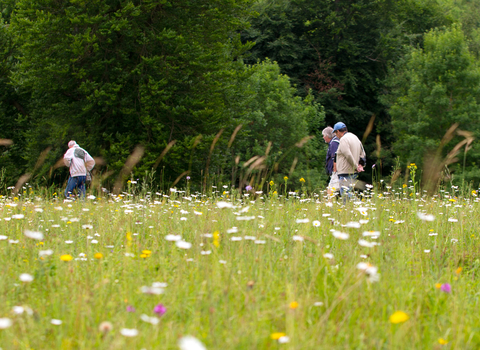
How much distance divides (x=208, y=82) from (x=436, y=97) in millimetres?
17928

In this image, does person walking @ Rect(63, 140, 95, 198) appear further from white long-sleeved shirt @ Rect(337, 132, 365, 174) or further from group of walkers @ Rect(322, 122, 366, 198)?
white long-sleeved shirt @ Rect(337, 132, 365, 174)

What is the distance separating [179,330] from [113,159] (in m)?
14.6

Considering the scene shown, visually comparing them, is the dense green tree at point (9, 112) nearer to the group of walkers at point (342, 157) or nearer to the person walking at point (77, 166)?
the person walking at point (77, 166)

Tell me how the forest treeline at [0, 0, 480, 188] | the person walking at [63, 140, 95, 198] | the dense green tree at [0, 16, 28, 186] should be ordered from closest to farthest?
the person walking at [63, 140, 95, 198] < the forest treeline at [0, 0, 480, 188] < the dense green tree at [0, 16, 28, 186]

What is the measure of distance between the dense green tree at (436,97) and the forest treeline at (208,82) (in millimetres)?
83

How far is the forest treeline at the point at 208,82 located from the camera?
1587cm

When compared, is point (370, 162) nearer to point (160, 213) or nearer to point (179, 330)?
point (160, 213)

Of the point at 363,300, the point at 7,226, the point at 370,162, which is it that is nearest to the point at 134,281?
the point at 363,300

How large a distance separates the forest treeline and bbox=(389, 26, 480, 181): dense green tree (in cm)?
8

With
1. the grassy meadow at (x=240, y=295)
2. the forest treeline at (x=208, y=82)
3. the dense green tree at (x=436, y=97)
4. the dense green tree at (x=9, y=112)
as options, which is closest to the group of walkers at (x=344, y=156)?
the forest treeline at (x=208, y=82)

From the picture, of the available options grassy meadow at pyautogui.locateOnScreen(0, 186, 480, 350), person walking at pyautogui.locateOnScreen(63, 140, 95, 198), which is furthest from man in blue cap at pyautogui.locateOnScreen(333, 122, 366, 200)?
person walking at pyautogui.locateOnScreen(63, 140, 95, 198)

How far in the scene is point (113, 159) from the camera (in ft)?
53.2

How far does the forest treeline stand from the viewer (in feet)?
52.1

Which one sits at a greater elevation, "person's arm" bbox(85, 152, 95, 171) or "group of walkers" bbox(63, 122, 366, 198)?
"group of walkers" bbox(63, 122, 366, 198)
